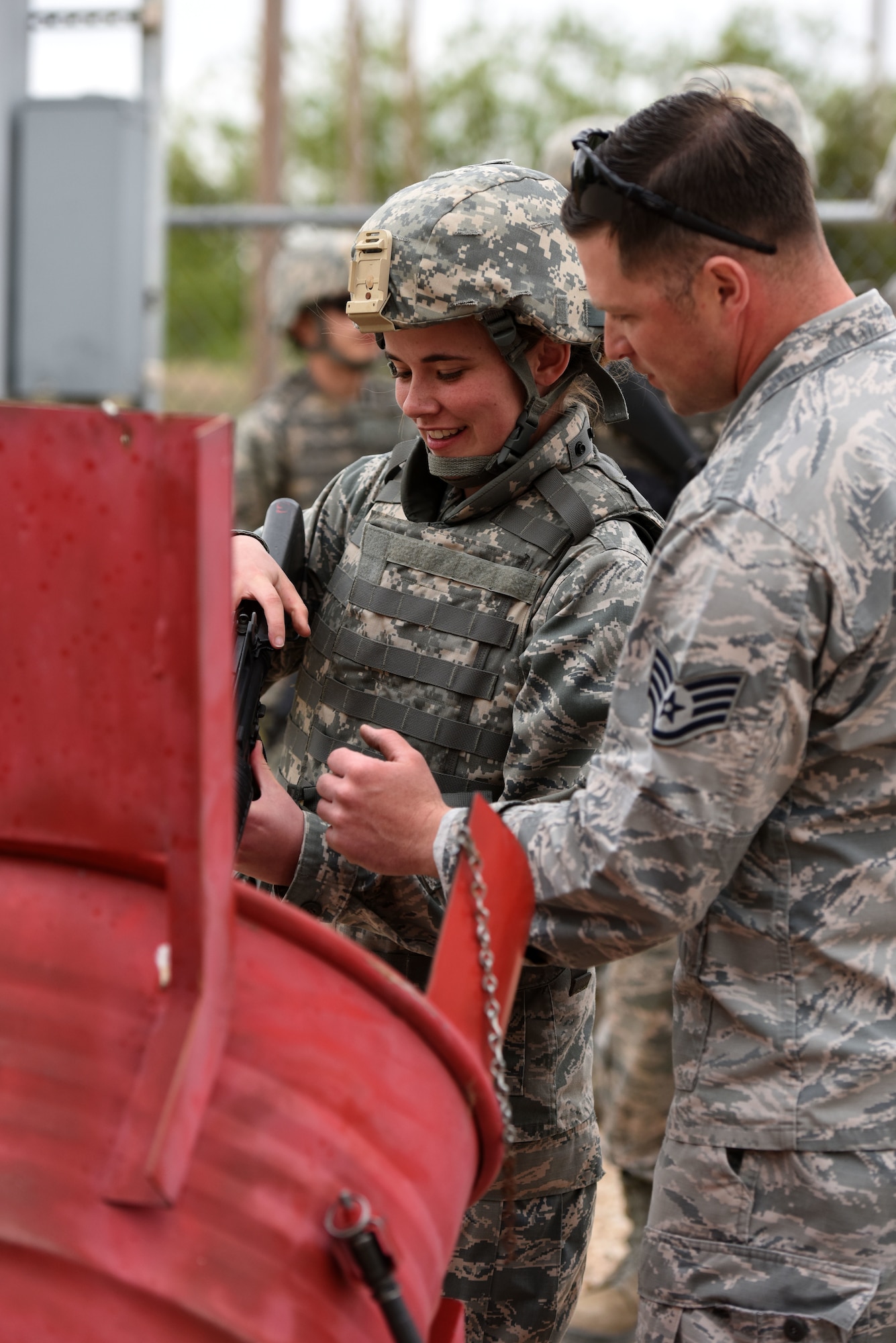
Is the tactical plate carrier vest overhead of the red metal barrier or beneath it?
overhead

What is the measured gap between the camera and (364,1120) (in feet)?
4.05

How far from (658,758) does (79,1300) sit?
77 centimetres

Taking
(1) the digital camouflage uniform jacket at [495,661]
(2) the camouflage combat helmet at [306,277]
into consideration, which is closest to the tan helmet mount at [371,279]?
(1) the digital camouflage uniform jacket at [495,661]

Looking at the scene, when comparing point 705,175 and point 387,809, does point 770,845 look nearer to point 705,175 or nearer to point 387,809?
point 387,809

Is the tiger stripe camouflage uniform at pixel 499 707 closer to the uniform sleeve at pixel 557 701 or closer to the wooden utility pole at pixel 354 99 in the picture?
the uniform sleeve at pixel 557 701

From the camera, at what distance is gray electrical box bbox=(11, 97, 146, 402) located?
17.6 feet

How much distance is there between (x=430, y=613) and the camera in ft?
7.31

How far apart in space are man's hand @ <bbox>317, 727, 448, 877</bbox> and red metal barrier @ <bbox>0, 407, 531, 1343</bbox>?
46cm

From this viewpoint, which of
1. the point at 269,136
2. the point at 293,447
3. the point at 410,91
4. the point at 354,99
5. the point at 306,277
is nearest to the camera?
the point at 293,447

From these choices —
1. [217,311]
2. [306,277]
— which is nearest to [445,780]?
[306,277]

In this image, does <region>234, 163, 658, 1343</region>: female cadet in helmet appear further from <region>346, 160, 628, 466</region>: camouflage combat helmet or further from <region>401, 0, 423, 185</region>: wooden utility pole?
<region>401, 0, 423, 185</region>: wooden utility pole

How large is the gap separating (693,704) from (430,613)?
0.81m


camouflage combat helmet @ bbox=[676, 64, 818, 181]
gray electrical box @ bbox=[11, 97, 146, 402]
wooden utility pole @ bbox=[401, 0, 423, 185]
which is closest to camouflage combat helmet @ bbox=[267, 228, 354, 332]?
gray electrical box @ bbox=[11, 97, 146, 402]

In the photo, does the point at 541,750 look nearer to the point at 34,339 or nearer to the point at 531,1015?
the point at 531,1015
